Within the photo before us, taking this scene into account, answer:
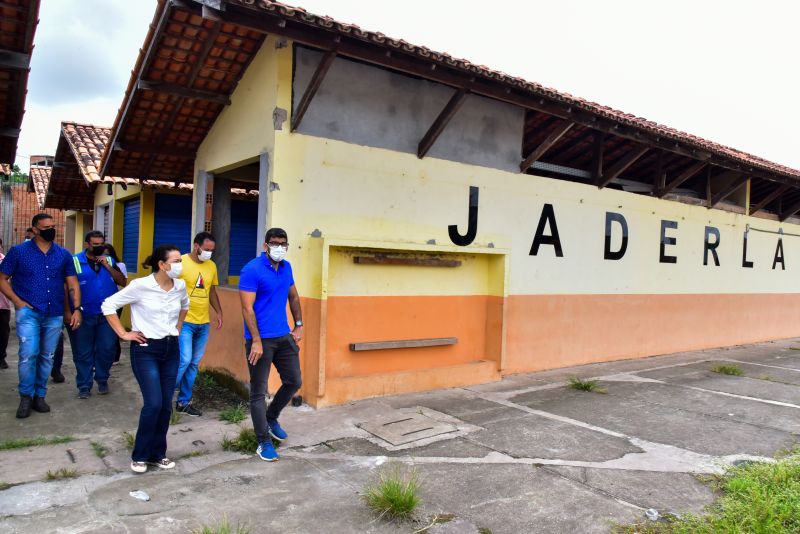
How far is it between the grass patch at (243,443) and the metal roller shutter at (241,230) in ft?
19.3

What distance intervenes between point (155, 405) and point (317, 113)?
11.4 ft

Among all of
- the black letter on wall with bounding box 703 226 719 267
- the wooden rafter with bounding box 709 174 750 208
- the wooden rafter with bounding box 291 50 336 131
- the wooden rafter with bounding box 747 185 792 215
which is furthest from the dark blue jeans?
the wooden rafter with bounding box 747 185 792 215

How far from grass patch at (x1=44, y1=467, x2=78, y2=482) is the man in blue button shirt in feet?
5.27

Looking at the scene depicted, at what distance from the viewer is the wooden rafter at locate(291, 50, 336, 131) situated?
18.1ft

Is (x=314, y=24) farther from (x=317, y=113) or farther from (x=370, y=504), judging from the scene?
(x=370, y=504)

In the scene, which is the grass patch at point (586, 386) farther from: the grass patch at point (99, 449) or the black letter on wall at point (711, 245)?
the grass patch at point (99, 449)

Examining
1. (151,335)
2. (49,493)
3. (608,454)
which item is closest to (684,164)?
(608,454)

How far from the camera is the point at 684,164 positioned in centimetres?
1082

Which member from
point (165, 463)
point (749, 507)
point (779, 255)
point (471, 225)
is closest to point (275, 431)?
point (165, 463)

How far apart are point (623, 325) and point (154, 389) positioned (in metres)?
7.96

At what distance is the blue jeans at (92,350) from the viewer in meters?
6.10

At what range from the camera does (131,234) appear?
10.5 metres

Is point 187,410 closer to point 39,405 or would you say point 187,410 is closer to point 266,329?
point 39,405

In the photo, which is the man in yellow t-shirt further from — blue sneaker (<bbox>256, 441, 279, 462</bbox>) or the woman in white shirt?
blue sneaker (<bbox>256, 441, 279, 462</bbox>)
